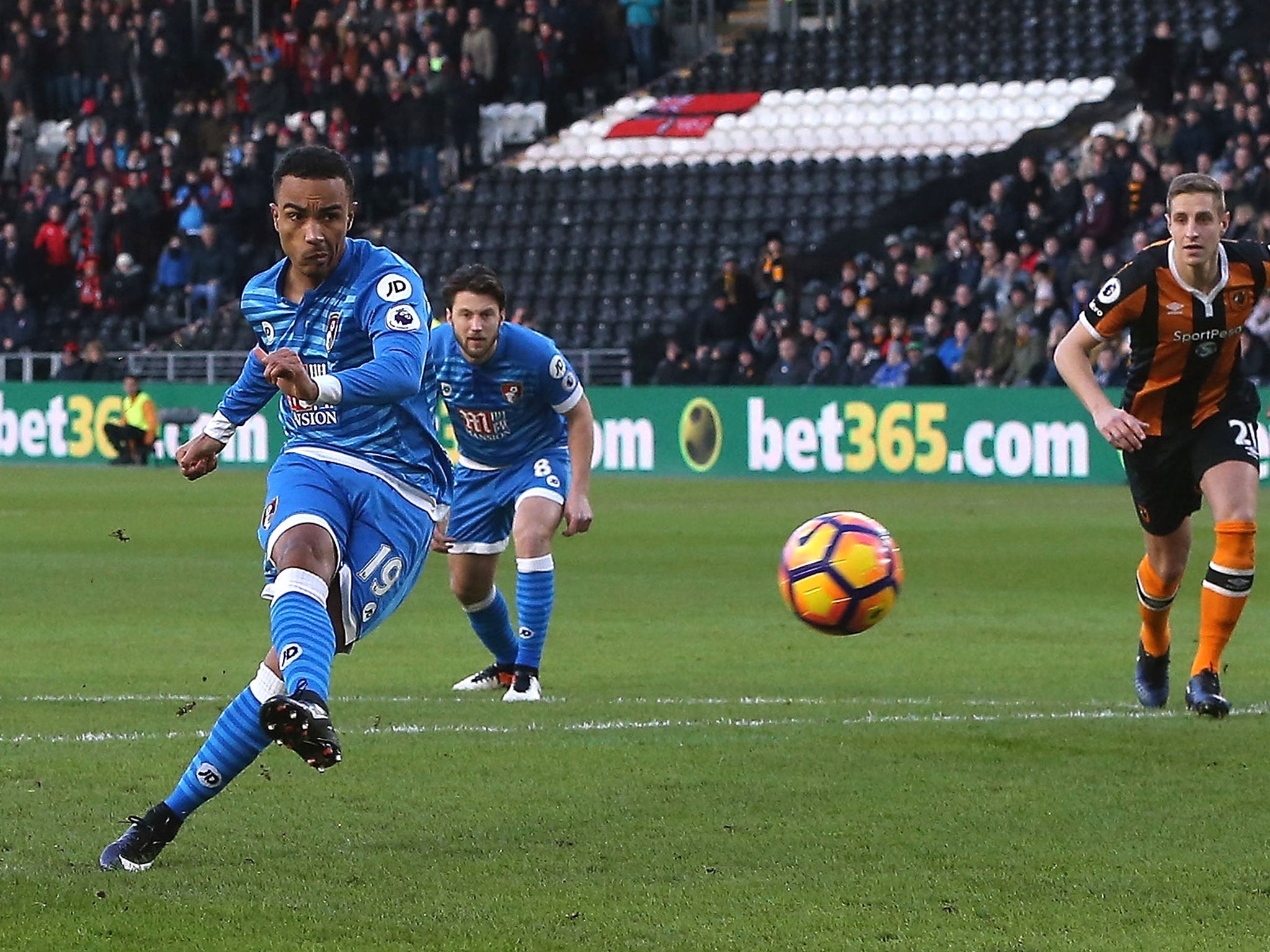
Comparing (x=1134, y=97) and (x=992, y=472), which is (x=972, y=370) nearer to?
(x=992, y=472)

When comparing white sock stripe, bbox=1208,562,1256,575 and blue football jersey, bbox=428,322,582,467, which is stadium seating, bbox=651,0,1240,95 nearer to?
blue football jersey, bbox=428,322,582,467

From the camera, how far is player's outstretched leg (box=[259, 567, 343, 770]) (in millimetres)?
5086

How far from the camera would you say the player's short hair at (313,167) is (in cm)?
576

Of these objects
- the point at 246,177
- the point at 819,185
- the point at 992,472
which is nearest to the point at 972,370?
the point at 992,472

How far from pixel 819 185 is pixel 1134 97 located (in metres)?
4.56

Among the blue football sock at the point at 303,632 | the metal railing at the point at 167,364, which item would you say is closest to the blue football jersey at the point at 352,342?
the blue football sock at the point at 303,632

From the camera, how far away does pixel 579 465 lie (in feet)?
30.9

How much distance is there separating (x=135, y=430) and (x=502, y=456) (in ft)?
71.0

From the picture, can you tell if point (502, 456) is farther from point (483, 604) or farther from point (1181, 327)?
point (1181, 327)

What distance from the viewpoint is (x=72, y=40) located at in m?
38.5

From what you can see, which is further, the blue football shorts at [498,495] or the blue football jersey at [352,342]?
the blue football shorts at [498,495]

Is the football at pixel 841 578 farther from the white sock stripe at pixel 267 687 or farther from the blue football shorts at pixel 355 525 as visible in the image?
the white sock stripe at pixel 267 687

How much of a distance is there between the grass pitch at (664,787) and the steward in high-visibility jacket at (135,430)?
16593 mm

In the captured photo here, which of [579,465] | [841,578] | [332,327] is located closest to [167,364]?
[579,465]
